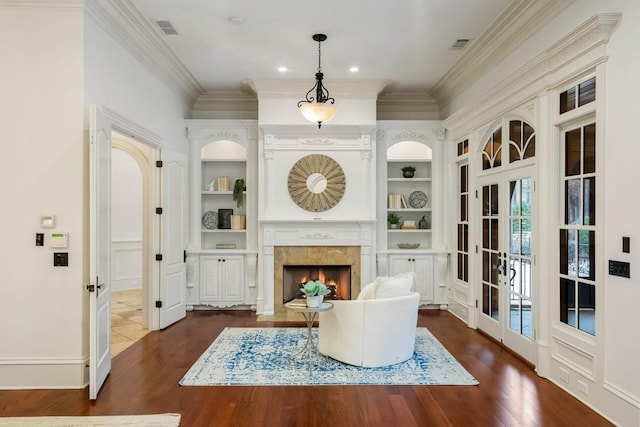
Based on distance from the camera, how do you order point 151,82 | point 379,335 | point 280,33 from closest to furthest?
point 379,335, point 280,33, point 151,82

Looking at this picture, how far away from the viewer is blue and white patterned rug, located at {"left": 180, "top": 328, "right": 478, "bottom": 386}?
371 cm

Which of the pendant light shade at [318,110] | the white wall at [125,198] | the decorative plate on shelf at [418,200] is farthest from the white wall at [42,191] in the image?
the white wall at [125,198]

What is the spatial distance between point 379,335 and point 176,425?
6.46ft

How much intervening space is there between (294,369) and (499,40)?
4.17 meters

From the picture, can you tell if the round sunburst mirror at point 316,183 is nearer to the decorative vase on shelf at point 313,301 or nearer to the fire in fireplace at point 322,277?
the fire in fireplace at point 322,277

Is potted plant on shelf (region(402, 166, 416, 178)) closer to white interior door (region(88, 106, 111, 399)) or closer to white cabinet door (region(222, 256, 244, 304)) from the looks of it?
white cabinet door (region(222, 256, 244, 304))

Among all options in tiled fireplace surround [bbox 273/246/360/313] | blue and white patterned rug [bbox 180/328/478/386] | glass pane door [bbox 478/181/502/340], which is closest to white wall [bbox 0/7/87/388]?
blue and white patterned rug [bbox 180/328/478/386]

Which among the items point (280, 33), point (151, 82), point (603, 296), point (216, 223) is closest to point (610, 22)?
point (603, 296)

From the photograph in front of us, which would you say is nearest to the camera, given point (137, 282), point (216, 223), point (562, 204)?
point (562, 204)

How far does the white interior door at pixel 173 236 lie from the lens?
18.3 feet

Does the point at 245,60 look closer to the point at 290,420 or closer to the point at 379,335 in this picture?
the point at 379,335

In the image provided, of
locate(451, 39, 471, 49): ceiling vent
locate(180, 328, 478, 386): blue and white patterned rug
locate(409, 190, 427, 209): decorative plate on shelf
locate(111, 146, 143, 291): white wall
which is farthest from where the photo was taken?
locate(111, 146, 143, 291): white wall

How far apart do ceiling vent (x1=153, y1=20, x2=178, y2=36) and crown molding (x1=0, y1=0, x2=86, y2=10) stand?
93 cm

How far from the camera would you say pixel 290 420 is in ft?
9.90
